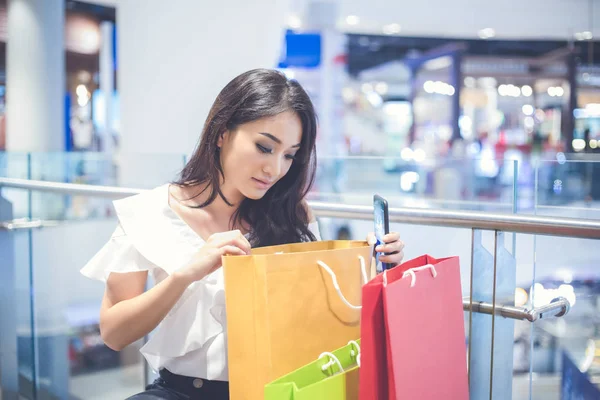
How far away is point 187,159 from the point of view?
290 centimetres

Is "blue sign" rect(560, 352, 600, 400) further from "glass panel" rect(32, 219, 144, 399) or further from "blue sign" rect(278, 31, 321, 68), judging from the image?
"blue sign" rect(278, 31, 321, 68)

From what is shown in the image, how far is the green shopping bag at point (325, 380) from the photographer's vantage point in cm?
100

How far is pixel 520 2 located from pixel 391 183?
180 inches

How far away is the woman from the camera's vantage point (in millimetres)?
1353

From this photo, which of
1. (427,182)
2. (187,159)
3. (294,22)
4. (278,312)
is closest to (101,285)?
(187,159)

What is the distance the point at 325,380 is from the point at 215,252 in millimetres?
311

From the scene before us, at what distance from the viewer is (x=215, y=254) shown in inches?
45.8

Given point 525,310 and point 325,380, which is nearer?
point 325,380

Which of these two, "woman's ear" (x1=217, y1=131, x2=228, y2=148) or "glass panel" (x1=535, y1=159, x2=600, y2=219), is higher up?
"woman's ear" (x1=217, y1=131, x2=228, y2=148)

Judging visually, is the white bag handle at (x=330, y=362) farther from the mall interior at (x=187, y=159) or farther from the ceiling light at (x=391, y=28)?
the ceiling light at (x=391, y=28)

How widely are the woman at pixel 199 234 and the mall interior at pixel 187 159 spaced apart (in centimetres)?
17

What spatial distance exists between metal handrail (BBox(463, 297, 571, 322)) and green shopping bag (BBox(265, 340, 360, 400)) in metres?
0.50

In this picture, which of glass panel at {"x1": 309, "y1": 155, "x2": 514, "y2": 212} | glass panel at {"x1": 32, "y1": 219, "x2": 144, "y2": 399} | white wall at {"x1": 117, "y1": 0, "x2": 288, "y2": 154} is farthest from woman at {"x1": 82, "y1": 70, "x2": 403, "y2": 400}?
glass panel at {"x1": 309, "y1": 155, "x2": 514, "y2": 212}

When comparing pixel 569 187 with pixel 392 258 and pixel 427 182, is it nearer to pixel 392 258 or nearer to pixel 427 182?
pixel 392 258
